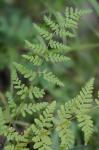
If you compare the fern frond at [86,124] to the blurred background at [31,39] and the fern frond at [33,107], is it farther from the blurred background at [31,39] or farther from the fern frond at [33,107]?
the blurred background at [31,39]

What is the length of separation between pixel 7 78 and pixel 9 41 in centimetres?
28

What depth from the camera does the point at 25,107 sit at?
1708 millimetres

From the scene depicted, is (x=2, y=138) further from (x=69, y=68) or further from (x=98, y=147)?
(x=69, y=68)

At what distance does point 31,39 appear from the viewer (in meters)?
2.59

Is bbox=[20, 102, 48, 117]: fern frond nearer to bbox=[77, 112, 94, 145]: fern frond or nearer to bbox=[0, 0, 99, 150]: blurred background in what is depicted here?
bbox=[77, 112, 94, 145]: fern frond

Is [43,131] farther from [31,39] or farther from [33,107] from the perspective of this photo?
[31,39]

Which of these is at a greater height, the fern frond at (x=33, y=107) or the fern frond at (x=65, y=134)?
the fern frond at (x=33, y=107)

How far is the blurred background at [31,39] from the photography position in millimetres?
2682

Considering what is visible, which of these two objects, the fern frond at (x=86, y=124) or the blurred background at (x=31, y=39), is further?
the blurred background at (x=31, y=39)

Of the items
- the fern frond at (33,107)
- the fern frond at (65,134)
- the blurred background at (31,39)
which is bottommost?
the fern frond at (65,134)

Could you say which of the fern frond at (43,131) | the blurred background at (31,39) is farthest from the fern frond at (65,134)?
the blurred background at (31,39)

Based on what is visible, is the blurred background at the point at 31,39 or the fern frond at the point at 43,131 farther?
the blurred background at the point at 31,39

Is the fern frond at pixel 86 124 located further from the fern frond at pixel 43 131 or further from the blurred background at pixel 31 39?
the blurred background at pixel 31 39

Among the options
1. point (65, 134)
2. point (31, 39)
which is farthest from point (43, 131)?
point (31, 39)
